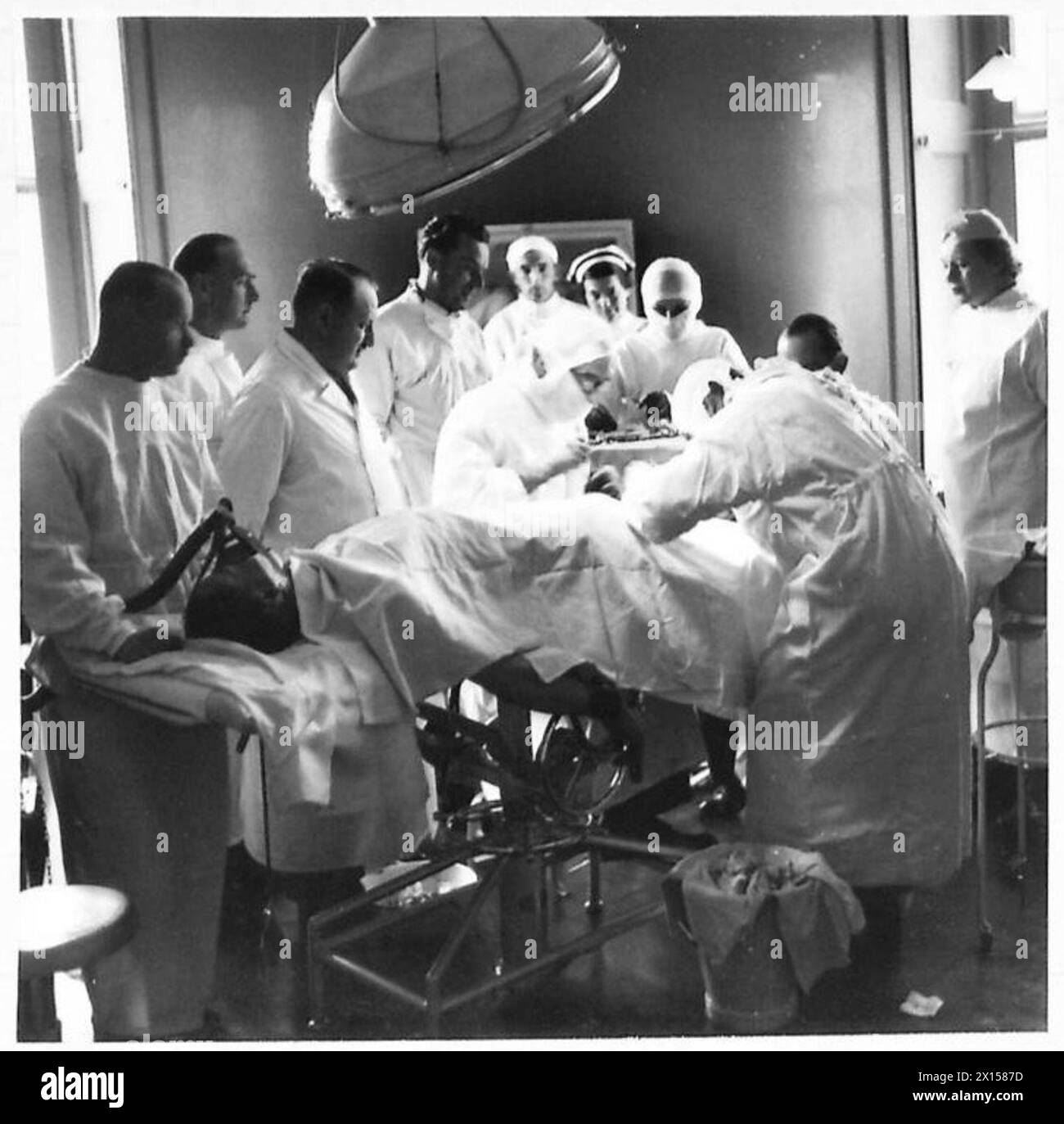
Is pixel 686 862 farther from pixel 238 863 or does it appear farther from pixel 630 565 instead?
pixel 238 863

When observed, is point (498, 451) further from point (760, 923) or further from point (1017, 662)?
point (1017, 662)

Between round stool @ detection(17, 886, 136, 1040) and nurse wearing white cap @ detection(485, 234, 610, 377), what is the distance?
4.27 ft

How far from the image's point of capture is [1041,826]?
3068mm

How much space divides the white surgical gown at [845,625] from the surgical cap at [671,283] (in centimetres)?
21

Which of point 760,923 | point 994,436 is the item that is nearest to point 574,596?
point 760,923

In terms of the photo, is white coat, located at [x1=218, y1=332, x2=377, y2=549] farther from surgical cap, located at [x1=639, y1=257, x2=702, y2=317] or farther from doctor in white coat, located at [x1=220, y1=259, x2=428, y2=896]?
surgical cap, located at [x1=639, y1=257, x2=702, y2=317]

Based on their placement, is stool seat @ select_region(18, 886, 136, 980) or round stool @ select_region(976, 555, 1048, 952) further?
round stool @ select_region(976, 555, 1048, 952)

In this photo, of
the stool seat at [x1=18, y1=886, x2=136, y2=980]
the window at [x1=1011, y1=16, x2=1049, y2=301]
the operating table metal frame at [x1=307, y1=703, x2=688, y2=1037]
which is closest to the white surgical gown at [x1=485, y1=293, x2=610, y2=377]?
the operating table metal frame at [x1=307, y1=703, x2=688, y2=1037]

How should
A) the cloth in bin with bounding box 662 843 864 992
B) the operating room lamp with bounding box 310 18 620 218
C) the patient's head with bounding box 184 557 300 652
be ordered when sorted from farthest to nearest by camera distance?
the cloth in bin with bounding box 662 843 864 992, the patient's head with bounding box 184 557 300 652, the operating room lamp with bounding box 310 18 620 218

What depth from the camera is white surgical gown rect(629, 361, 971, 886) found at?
9.57 feet

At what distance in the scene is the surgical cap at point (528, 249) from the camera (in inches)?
116

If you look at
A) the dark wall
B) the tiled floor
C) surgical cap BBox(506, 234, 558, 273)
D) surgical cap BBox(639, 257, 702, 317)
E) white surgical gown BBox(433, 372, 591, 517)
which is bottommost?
the tiled floor

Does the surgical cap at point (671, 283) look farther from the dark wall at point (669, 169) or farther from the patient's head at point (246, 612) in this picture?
the patient's head at point (246, 612)

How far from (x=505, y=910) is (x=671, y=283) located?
1327 mm
